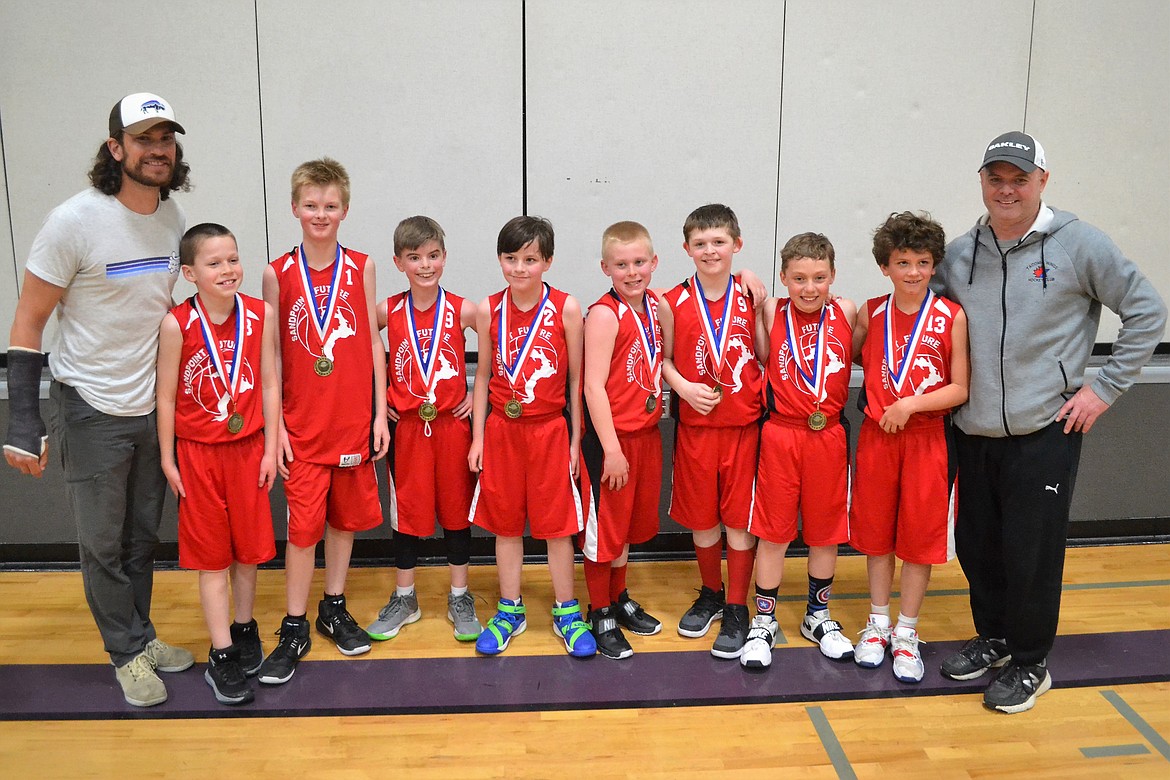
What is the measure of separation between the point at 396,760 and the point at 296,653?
67 centimetres

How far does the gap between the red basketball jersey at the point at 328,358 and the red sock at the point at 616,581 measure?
1053mm

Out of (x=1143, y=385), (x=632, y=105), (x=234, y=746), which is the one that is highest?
(x=632, y=105)

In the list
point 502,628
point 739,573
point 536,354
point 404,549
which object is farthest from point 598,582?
point 536,354

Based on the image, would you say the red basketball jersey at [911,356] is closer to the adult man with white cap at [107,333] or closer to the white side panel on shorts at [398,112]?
the white side panel on shorts at [398,112]

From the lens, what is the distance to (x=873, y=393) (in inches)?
117

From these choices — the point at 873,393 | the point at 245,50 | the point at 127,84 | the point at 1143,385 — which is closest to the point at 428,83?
the point at 245,50

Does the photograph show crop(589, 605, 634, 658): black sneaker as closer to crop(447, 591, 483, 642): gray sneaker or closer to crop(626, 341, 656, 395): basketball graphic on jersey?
crop(447, 591, 483, 642): gray sneaker

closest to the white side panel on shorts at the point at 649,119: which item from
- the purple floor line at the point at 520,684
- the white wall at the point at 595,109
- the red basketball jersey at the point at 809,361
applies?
the white wall at the point at 595,109

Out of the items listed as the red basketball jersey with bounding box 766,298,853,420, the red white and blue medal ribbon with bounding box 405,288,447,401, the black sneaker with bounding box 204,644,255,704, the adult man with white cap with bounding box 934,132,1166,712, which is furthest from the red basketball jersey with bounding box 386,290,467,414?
the adult man with white cap with bounding box 934,132,1166,712

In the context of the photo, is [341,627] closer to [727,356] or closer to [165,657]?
[165,657]

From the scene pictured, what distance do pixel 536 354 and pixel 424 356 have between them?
16.2 inches

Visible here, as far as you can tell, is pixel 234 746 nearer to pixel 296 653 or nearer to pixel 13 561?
pixel 296 653

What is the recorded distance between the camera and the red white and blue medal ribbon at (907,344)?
9.44 feet

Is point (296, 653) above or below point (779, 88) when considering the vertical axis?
below
